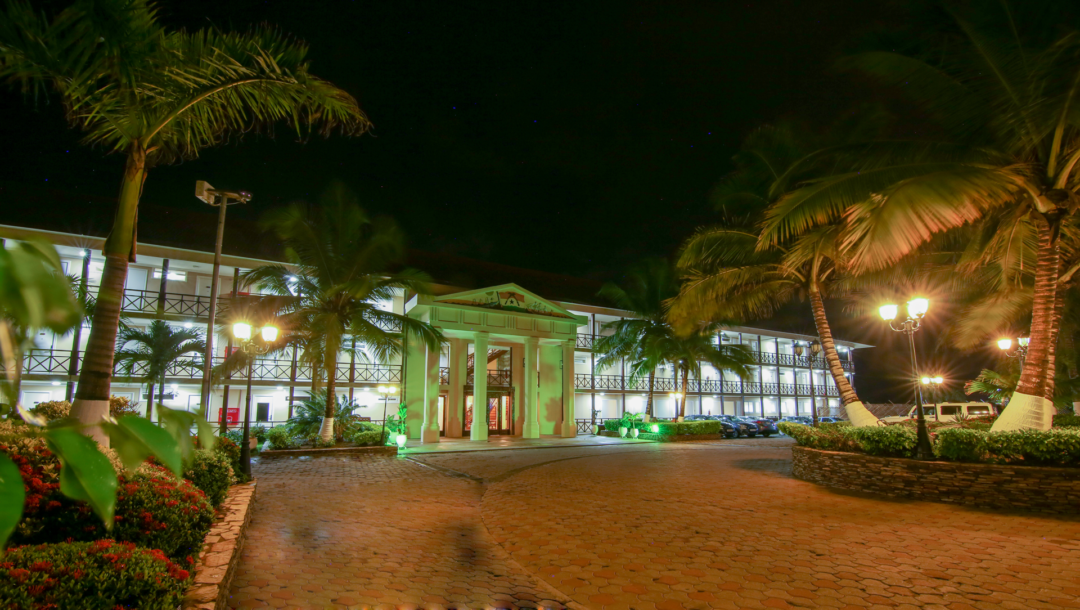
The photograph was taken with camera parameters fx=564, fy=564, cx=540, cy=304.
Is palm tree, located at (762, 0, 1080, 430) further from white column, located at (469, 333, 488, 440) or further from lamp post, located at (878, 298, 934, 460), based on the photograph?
white column, located at (469, 333, 488, 440)

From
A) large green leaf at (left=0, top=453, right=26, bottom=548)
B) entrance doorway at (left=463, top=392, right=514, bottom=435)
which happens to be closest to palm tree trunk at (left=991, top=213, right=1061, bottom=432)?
large green leaf at (left=0, top=453, right=26, bottom=548)

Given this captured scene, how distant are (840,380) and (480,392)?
1356 centimetres

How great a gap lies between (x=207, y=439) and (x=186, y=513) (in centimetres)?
509

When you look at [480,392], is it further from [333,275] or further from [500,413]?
[333,275]

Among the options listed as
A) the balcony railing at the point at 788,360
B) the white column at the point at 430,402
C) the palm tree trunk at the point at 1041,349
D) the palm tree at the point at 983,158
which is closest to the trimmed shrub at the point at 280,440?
the white column at the point at 430,402

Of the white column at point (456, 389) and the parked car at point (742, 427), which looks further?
the parked car at point (742, 427)

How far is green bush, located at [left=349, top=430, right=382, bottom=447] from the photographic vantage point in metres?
17.0

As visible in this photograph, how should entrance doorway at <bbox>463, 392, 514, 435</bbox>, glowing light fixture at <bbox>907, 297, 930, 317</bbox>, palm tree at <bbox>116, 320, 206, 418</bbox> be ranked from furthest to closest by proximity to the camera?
entrance doorway at <bbox>463, 392, 514, 435</bbox>
palm tree at <bbox>116, 320, 206, 418</bbox>
glowing light fixture at <bbox>907, 297, 930, 317</bbox>

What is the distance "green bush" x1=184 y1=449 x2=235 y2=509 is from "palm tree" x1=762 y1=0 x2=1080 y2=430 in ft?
30.1

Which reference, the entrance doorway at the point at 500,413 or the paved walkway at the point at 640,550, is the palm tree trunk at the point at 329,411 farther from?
the entrance doorway at the point at 500,413

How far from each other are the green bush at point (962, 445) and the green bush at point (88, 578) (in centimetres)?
1072

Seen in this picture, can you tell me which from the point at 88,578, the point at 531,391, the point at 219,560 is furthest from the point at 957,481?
the point at 531,391

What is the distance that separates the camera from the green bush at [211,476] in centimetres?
718

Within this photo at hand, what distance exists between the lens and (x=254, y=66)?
5613 millimetres
